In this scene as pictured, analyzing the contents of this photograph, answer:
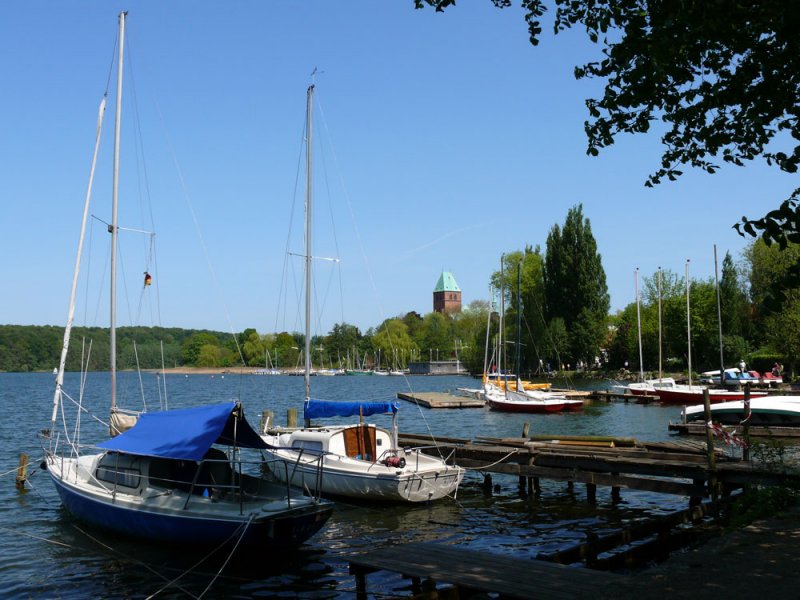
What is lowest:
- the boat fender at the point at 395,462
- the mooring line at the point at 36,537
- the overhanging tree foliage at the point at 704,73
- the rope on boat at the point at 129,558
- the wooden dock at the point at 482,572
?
the mooring line at the point at 36,537

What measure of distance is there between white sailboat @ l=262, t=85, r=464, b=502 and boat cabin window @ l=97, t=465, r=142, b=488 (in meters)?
3.39

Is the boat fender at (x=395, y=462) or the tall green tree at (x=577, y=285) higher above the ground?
the tall green tree at (x=577, y=285)

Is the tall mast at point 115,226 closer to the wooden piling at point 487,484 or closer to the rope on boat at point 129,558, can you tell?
the rope on boat at point 129,558

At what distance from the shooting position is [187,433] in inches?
654

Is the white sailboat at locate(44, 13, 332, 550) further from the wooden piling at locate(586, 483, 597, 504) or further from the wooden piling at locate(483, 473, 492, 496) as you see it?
the wooden piling at locate(586, 483, 597, 504)

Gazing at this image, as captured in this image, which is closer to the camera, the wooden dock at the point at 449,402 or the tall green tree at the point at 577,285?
the wooden dock at the point at 449,402

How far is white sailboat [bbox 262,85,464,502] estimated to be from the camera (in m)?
20.9

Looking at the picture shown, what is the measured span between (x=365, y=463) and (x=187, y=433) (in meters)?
6.44

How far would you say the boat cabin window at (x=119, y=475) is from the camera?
17.9m

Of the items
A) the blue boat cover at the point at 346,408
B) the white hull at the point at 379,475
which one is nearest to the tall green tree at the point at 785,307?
the blue boat cover at the point at 346,408

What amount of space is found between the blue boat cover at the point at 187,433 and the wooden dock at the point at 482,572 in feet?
18.5

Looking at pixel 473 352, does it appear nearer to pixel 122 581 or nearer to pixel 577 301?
pixel 577 301

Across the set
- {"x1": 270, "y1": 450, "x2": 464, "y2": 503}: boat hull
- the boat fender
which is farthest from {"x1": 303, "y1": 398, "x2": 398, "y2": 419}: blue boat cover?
{"x1": 270, "y1": 450, "x2": 464, "y2": 503}: boat hull

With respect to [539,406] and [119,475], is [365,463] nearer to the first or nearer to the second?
[119,475]
